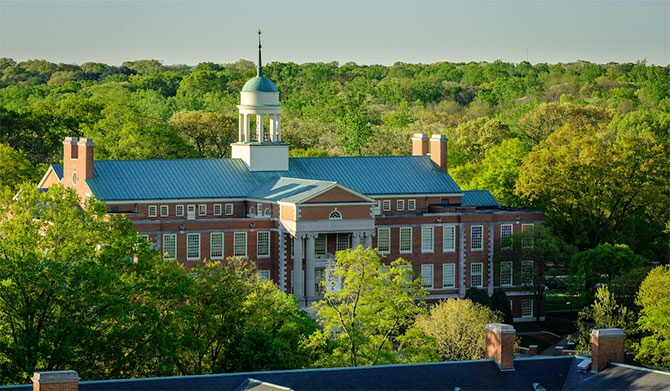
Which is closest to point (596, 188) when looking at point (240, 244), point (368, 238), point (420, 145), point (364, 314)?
point (420, 145)

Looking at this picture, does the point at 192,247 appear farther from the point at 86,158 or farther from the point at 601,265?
the point at 601,265

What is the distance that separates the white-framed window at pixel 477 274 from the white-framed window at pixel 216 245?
1673cm

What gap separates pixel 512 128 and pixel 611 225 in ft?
183

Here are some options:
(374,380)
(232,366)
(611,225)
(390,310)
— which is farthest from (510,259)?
(374,380)

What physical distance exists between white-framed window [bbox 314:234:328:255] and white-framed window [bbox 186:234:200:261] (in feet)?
23.7

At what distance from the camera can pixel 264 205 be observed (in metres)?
112

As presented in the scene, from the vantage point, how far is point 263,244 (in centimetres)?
11156

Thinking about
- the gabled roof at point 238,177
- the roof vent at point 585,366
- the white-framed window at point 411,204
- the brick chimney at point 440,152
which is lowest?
the roof vent at point 585,366

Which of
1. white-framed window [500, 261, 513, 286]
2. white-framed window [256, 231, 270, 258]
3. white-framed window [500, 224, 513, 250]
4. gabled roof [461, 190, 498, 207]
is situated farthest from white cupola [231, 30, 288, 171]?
white-framed window [500, 261, 513, 286]

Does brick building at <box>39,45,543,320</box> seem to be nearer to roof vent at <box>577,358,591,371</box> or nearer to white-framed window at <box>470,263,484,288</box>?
white-framed window at <box>470,263,484,288</box>

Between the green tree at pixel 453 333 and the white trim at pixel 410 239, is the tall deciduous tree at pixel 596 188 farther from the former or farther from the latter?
the green tree at pixel 453 333

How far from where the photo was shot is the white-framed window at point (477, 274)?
116625 mm

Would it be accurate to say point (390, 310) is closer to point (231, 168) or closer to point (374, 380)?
point (374, 380)

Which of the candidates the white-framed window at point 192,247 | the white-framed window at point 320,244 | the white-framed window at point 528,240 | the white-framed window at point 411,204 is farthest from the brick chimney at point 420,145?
the white-framed window at point 192,247
